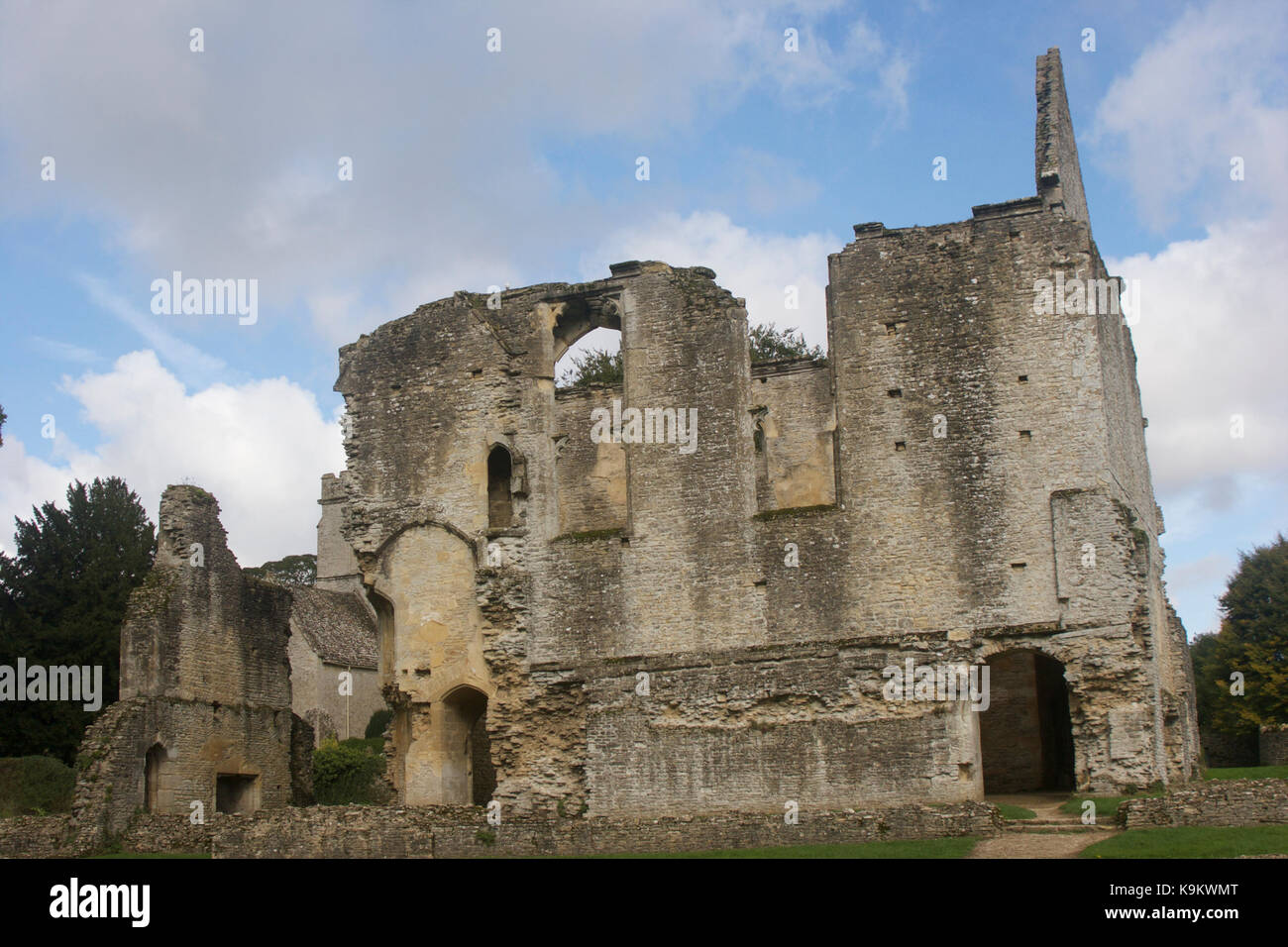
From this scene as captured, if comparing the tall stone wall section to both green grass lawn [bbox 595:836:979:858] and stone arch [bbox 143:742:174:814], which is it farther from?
green grass lawn [bbox 595:836:979:858]

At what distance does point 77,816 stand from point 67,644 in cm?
1152

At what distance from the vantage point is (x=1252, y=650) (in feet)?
127

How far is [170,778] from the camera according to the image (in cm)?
2550

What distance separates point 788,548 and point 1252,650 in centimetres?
2265

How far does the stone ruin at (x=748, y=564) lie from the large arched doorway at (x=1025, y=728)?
5cm

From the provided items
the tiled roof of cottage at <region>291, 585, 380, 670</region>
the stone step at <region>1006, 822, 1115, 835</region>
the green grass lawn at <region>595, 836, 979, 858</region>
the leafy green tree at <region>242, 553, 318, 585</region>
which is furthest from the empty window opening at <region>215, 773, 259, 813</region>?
the leafy green tree at <region>242, 553, 318, 585</region>

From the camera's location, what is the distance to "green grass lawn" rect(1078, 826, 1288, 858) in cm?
1371

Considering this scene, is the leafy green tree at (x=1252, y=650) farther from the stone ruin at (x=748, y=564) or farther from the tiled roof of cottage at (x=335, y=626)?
the tiled roof of cottage at (x=335, y=626)

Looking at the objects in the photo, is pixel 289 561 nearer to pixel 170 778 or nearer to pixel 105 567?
pixel 105 567

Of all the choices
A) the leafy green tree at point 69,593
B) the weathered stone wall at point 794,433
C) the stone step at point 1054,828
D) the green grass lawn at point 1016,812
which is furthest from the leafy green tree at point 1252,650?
the leafy green tree at point 69,593

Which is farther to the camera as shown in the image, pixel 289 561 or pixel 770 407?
pixel 289 561

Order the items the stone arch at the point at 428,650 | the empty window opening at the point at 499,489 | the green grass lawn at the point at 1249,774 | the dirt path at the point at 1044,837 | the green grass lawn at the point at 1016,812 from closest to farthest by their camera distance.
A: 1. the dirt path at the point at 1044,837
2. the green grass lawn at the point at 1016,812
3. the stone arch at the point at 428,650
4. the empty window opening at the point at 499,489
5. the green grass lawn at the point at 1249,774

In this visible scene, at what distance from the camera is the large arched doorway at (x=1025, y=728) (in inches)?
989
